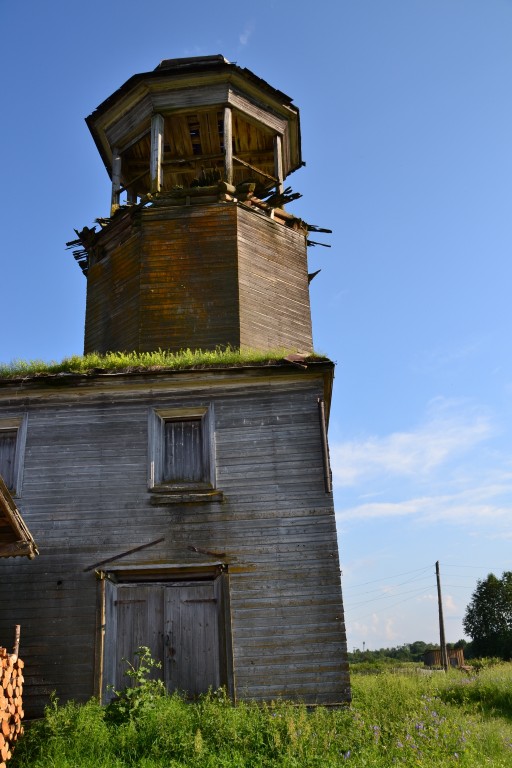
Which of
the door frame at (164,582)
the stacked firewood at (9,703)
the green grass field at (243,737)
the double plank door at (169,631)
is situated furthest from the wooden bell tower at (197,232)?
the green grass field at (243,737)

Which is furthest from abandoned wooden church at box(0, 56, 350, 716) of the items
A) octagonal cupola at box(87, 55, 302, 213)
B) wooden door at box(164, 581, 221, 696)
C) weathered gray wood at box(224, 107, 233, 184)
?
octagonal cupola at box(87, 55, 302, 213)

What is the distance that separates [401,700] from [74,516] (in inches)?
265

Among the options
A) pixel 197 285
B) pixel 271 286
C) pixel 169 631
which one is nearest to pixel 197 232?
pixel 197 285

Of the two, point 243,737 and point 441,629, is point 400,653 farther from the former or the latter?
point 243,737

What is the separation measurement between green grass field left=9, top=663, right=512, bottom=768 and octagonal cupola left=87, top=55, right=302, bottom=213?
480 inches

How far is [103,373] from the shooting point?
1352cm

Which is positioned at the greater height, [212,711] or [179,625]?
[179,625]

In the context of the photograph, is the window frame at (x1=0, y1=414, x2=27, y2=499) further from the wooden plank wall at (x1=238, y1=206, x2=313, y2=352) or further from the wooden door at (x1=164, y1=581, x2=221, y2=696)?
the wooden plank wall at (x1=238, y1=206, x2=313, y2=352)

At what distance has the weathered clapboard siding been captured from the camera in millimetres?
11508

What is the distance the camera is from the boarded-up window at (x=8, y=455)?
1308cm

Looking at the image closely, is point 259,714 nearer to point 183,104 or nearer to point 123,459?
point 123,459

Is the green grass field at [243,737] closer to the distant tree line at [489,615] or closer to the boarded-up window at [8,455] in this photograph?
the boarded-up window at [8,455]

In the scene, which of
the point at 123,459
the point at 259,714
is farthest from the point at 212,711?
the point at 123,459

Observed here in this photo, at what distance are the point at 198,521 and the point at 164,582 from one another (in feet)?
4.05
